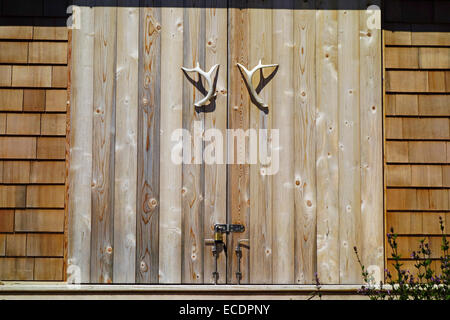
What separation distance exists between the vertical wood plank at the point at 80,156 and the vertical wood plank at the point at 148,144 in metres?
0.35

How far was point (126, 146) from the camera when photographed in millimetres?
4066

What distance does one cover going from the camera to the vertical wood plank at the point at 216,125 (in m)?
Answer: 4.04

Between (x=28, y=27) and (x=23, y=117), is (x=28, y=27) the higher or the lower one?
the higher one

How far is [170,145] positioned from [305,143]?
947 mm

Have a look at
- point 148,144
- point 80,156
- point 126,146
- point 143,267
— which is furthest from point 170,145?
point 143,267

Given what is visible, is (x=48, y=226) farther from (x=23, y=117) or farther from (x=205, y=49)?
(x=205, y=49)

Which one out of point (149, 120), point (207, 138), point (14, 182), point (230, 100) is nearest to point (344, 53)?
point (230, 100)

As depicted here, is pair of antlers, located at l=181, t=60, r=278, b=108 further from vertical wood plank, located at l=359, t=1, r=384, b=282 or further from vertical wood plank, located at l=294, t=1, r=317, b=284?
vertical wood plank, located at l=359, t=1, r=384, b=282

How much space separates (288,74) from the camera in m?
4.13

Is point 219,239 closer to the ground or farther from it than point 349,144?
closer to the ground

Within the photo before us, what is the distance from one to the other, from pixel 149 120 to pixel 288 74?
1033 millimetres

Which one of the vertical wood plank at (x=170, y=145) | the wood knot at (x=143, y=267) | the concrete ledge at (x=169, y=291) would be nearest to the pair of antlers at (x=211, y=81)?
the vertical wood plank at (x=170, y=145)

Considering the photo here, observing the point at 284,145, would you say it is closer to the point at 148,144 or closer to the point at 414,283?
the point at 148,144

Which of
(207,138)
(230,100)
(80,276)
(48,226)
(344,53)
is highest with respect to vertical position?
(344,53)
